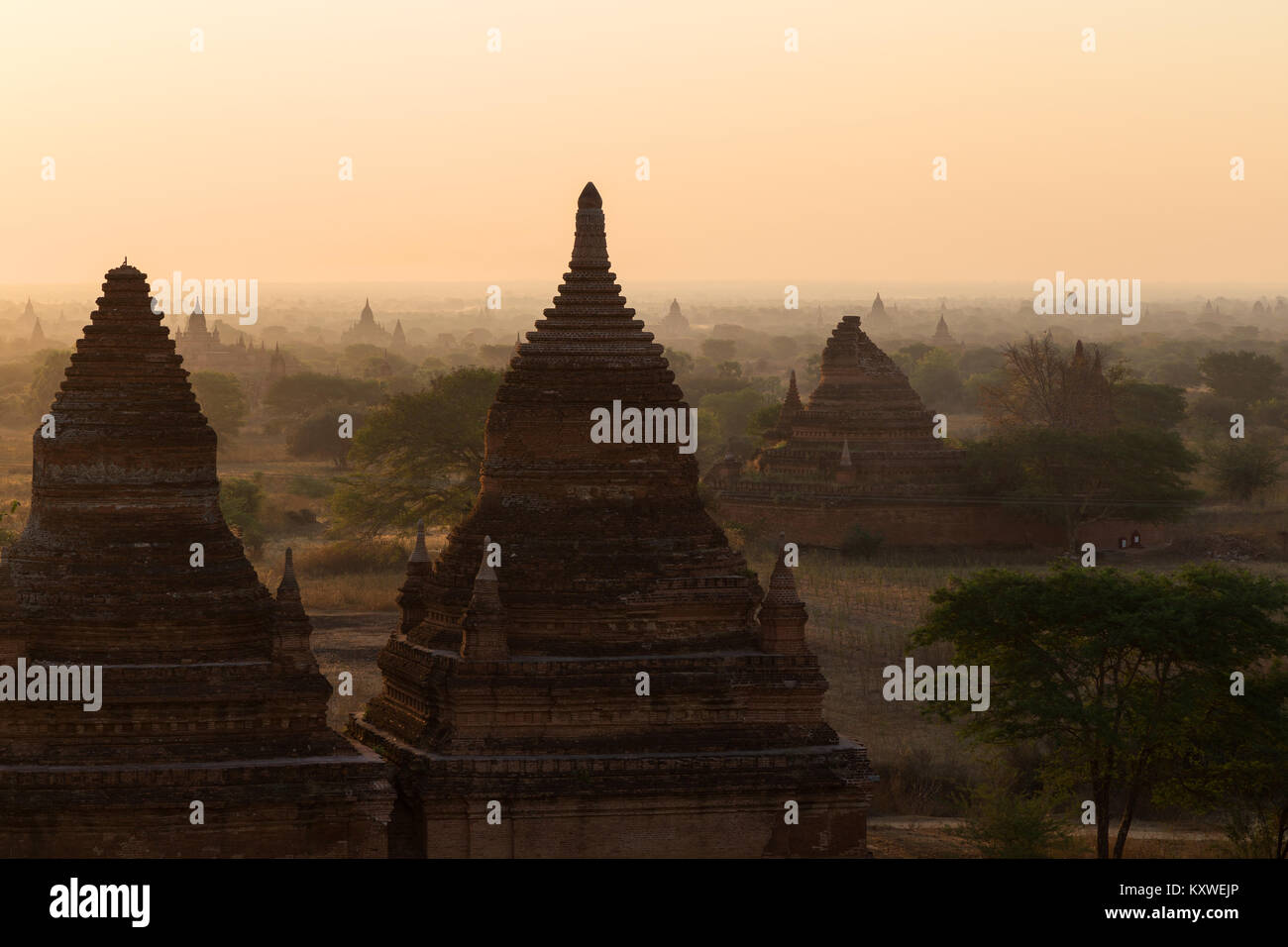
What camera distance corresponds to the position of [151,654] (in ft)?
73.0

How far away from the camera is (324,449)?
9325 centimetres

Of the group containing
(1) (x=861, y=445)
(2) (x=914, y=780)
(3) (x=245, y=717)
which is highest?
(1) (x=861, y=445)

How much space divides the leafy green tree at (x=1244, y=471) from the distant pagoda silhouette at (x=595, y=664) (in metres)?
48.2

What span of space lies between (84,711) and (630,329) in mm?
7552

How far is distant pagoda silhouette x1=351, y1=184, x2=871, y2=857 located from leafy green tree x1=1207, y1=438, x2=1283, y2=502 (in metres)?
48.2

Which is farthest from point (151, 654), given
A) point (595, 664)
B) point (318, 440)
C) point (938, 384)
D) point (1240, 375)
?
point (938, 384)

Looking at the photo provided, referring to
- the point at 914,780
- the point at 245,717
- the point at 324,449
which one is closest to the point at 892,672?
the point at 914,780

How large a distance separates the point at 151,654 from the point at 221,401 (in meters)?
75.1

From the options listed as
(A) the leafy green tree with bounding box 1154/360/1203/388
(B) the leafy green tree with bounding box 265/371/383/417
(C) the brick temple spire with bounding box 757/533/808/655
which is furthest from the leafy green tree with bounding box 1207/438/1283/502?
(A) the leafy green tree with bounding box 1154/360/1203/388

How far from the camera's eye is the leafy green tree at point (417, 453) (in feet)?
189

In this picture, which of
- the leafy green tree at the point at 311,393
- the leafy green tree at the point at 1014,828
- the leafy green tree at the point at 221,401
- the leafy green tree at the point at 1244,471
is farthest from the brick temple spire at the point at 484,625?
the leafy green tree at the point at 311,393
